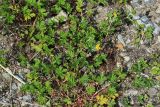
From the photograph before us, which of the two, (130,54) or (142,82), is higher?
(130,54)

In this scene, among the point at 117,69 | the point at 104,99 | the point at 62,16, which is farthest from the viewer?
the point at 62,16

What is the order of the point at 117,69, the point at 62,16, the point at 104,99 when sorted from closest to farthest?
the point at 104,99, the point at 117,69, the point at 62,16

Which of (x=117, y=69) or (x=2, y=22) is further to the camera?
(x=2, y=22)

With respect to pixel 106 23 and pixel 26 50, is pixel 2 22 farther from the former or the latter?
pixel 106 23

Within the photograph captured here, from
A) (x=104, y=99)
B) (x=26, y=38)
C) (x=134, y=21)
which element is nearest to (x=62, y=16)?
(x=26, y=38)

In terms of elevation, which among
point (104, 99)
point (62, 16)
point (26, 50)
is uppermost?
point (62, 16)

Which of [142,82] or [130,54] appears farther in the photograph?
[130,54]

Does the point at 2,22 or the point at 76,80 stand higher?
the point at 2,22
